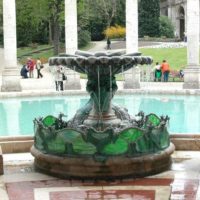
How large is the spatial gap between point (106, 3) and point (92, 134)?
2348 inches

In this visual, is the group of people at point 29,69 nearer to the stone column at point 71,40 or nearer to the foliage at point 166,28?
the stone column at point 71,40

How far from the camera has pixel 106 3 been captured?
68875 millimetres

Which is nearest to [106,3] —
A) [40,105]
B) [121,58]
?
[40,105]

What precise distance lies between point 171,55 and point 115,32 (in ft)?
57.5

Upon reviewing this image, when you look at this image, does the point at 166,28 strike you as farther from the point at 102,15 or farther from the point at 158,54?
the point at 158,54

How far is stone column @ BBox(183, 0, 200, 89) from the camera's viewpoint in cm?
3209

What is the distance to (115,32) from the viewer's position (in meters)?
70.0

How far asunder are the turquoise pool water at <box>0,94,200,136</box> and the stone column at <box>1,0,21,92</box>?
7.13ft

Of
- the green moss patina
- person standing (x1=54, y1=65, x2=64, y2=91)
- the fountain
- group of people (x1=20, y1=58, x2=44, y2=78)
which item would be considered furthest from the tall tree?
the fountain

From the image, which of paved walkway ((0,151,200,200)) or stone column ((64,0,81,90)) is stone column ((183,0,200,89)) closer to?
stone column ((64,0,81,90))

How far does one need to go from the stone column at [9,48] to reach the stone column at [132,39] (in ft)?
21.7

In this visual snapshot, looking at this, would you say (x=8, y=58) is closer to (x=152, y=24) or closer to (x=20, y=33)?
(x=20, y=33)

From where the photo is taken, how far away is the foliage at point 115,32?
228ft

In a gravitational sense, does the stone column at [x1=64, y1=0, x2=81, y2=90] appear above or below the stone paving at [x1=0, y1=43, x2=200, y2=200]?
above
